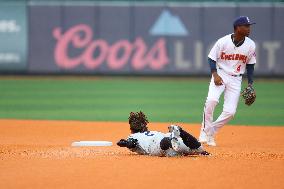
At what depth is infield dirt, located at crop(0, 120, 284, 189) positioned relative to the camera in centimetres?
707

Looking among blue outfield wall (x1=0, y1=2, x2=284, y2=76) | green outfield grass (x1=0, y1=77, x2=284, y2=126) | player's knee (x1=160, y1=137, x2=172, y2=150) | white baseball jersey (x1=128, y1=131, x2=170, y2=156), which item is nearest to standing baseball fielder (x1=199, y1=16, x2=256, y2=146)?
white baseball jersey (x1=128, y1=131, x2=170, y2=156)

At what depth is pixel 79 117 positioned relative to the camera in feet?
47.2

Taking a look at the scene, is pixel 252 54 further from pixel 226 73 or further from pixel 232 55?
pixel 226 73

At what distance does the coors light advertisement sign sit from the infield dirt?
39.8ft

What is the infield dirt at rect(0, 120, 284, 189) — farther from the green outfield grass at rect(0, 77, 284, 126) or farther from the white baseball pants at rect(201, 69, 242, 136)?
the green outfield grass at rect(0, 77, 284, 126)

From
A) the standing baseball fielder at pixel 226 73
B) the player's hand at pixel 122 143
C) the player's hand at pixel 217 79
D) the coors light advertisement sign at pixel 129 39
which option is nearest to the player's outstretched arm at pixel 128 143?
the player's hand at pixel 122 143

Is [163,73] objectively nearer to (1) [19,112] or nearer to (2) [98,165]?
(1) [19,112]

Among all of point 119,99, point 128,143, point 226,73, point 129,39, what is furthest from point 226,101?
point 129,39

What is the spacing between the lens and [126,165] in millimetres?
8109

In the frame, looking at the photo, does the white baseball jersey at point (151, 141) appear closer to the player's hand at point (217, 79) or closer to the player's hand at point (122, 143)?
the player's hand at point (122, 143)

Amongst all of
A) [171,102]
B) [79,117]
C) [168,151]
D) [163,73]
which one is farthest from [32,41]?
[168,151]

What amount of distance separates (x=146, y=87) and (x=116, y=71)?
3105 mm

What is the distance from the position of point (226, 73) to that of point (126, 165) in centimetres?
289

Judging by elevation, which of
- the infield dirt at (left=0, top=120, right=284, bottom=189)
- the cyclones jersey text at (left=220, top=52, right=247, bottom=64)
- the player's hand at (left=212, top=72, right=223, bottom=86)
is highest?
the cyclones jersey text at (left=220, top=52, right=247, bottom=64)
